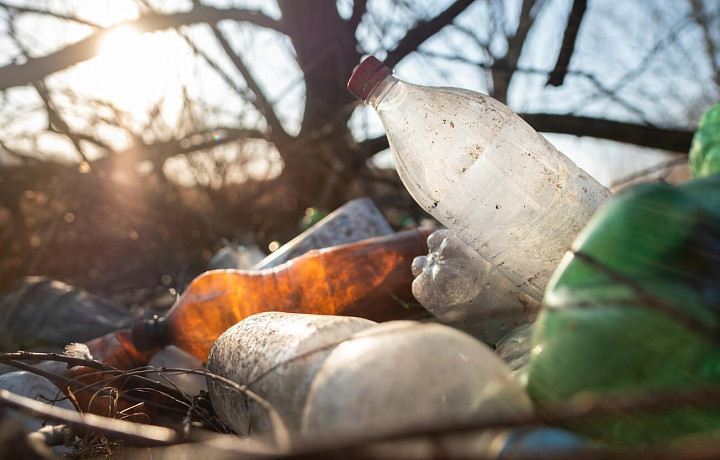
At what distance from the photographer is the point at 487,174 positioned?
1.45 meters

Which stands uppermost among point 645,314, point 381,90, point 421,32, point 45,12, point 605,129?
point 45,12

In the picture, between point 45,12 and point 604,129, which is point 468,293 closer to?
point 604,129

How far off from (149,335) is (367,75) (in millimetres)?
1157

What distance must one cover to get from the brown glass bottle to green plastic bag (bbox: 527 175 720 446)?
3.74ft

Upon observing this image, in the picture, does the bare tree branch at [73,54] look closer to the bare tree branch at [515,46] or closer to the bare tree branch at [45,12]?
the bare tree branch at [45,12]

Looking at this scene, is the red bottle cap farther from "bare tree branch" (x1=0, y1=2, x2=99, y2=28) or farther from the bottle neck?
"bare tree branch" (x1=0, y1=2, x2=99, y2=28)

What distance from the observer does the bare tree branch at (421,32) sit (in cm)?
371

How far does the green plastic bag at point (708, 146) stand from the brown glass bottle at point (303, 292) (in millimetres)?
1070

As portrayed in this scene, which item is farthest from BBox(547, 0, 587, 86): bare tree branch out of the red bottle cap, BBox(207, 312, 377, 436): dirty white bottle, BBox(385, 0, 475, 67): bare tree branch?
BBox(207, 312, 377, 436): dirty white bottle

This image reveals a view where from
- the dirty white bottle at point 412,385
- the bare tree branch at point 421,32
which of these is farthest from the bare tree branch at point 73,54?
the dirty white bottle at point 412,385

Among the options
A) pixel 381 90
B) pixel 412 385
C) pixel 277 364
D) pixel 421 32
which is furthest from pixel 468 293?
pixel 421 32

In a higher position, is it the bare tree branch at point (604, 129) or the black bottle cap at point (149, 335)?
the black bottle cap at point (149, 335)

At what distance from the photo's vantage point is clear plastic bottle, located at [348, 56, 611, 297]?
1.38 meters

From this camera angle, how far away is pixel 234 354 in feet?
3.65
